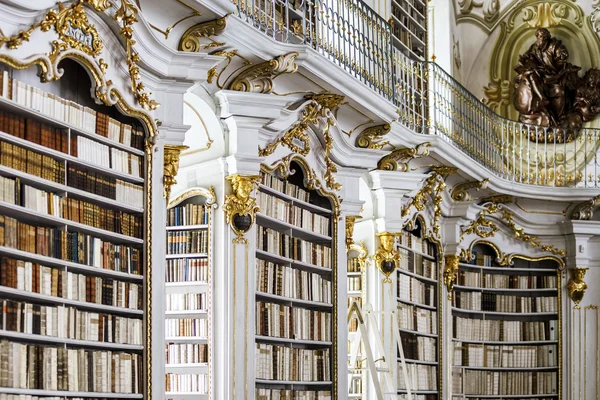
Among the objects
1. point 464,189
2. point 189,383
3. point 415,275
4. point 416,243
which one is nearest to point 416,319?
point 415,275

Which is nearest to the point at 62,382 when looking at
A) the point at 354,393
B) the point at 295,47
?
the point at 295,47

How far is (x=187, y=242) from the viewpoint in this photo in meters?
7.28

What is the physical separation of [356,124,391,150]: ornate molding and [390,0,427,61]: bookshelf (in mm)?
1624

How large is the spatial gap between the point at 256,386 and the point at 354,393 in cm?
263

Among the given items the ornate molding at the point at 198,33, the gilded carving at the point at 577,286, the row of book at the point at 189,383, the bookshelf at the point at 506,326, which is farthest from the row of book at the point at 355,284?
the ornate molding at the point at 198,33

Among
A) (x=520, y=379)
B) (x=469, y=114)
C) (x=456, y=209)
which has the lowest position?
(x=520, y=379)

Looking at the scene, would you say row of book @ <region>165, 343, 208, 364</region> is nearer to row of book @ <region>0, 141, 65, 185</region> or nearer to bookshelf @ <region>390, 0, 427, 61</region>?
row of book @ <region>0, 141, 65, 185</region>

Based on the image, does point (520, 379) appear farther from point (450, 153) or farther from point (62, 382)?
point (62, 382)

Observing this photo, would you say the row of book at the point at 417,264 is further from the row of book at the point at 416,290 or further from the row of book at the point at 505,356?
the row of book at the point at 505,356

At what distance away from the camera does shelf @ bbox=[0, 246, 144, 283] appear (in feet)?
15.9

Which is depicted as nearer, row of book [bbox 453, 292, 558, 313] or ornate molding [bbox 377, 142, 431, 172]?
ornate molding [bbox 377, 142, 431, 172]

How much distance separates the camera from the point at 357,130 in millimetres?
8961

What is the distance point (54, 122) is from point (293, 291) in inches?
121

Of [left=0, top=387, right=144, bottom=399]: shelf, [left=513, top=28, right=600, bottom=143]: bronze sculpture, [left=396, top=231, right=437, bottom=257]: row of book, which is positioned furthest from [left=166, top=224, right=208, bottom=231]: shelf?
[left=513, top=28, right=600, bottom=143]: bronze sculpture
